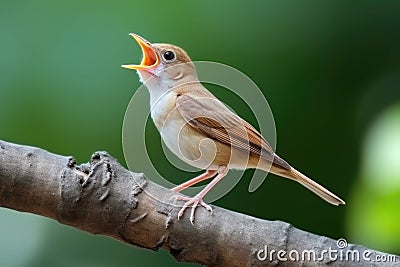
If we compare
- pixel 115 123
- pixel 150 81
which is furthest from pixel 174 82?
pixel 115 123

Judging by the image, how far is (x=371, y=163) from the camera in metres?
1.21

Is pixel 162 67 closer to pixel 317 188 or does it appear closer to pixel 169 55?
pixel 169 55

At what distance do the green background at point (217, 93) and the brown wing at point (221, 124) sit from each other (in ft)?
1.95

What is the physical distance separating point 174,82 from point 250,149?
0.19 m

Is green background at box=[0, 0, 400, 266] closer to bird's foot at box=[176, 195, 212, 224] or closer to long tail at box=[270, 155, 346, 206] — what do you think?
long tail at box=[270, 155, 346, 206]

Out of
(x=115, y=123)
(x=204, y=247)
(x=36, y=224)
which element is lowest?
(x=36, y=224)

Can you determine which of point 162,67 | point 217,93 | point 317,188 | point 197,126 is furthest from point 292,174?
point 217,93

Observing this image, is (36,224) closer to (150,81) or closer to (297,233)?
(150,81)

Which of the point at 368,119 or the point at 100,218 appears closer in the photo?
the point at 100,218

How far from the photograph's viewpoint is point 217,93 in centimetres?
164
